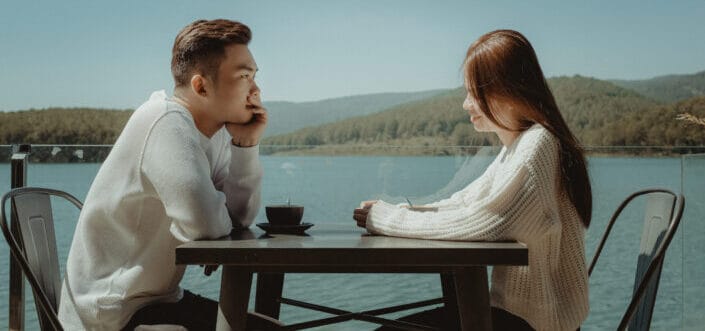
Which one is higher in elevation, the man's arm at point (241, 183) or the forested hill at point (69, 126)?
the man's arm at point (241, 183)

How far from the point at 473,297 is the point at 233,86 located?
777mm

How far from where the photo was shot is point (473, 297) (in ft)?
4.51

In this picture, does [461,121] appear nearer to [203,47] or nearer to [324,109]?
[324,109]

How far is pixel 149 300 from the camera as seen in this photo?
158cm

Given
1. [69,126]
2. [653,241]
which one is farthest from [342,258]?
[69,126]

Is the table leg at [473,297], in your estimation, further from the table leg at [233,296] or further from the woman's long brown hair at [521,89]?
the table leg at [233,296]

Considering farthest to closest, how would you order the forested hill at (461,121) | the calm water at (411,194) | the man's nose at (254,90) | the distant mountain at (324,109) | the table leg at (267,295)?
the distant mountain at (324,109) → the forested hill at (461,121) → the calm water at (411,194) → the table leg at (267,295) → the man's nose at (254,90)

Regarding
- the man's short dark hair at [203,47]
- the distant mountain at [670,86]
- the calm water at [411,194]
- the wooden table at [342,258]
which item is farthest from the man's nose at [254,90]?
the distant mountain at [670,86]

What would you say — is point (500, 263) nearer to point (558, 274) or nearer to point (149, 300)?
point (558, 274)

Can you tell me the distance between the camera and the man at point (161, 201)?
1.44 meters

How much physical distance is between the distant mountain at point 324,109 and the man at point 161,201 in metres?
21.6

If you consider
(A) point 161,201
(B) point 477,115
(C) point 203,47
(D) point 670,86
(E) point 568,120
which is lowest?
(A) point 161,201

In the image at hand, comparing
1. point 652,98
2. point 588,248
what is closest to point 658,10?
point 652,98

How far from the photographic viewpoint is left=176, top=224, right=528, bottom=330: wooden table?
4.17 ft
